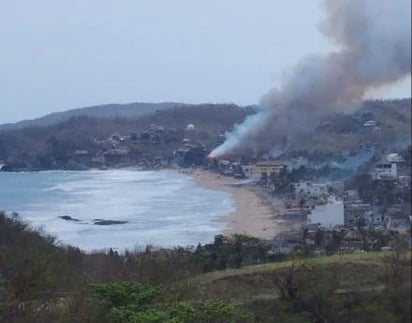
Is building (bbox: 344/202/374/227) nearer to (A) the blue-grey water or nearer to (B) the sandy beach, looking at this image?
(B) the sandy beach

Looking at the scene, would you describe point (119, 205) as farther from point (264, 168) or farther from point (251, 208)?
point (264, 168)

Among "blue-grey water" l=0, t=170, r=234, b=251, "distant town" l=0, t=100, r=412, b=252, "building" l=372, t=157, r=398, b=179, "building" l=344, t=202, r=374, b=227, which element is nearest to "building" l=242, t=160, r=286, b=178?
"distant town" l=0, t=100, r=412, b=252

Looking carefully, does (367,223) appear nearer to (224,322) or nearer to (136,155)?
(224,322)

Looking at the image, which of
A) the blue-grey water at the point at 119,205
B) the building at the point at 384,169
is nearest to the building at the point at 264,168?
the building at the point at 384,169

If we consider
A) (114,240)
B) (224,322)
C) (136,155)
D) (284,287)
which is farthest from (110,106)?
(224,322)

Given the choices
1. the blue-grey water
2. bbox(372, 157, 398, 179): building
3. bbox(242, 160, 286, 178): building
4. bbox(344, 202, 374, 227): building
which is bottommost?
the blue-grey water

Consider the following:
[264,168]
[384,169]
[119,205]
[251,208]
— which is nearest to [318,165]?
[264,168]
